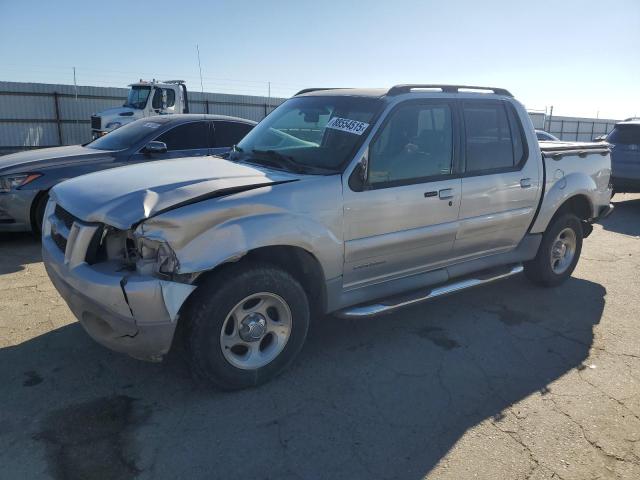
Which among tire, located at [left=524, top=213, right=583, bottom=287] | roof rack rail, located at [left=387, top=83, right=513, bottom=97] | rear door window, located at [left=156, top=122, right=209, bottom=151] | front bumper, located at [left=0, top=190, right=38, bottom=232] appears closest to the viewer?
roof rack rail, located at [left=387, top=83, right=513, bottom=97]

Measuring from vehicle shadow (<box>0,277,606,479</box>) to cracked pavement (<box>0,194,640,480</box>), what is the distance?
1 cm

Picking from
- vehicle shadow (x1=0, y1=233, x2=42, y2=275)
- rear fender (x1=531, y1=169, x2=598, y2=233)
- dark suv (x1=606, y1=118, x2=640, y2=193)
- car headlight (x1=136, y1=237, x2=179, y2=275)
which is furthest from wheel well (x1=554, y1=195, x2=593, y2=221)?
vehicle shadow (x1=0, y1=233, x2=42, y2=275)

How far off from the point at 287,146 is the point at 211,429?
215cm

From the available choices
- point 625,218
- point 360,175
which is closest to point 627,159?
point 625,218

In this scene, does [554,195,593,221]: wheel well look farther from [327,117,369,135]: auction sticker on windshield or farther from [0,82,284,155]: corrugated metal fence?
[0,82,284,155]: corrugated metal fence

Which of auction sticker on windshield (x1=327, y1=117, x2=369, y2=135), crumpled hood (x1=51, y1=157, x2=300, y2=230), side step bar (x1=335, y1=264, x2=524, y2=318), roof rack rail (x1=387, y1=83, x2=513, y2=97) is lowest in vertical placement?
side step bar (x1=335, y1=264, x2=524, y2=318)

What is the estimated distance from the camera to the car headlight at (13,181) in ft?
19.8

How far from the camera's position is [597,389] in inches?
139

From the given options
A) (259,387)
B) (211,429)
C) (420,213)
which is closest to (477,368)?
(420,213)

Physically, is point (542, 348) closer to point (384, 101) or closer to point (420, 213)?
point (420, 213)

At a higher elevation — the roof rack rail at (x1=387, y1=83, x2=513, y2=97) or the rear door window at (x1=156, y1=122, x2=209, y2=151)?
the roof rack rail at (x1=387, y1=83, x2=513, y2=97)

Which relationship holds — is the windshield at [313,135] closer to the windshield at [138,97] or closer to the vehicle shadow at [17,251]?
the vehicle shadow at [17,251]

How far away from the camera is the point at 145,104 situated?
51.3ft

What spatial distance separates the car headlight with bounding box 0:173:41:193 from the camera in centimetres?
603
